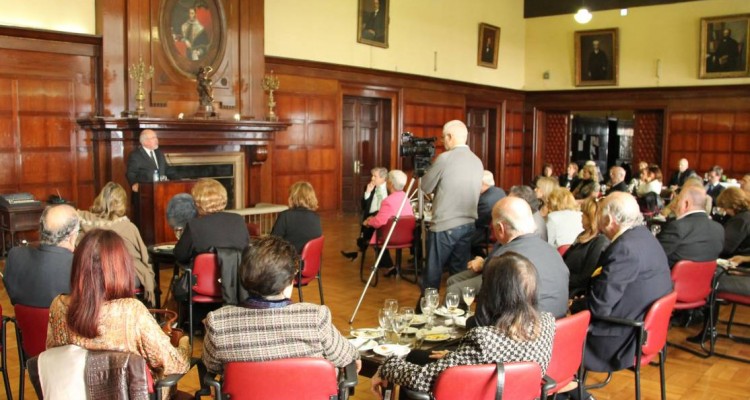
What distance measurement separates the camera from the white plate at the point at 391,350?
294 centimetres

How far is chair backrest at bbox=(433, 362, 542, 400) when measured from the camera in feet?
7.93

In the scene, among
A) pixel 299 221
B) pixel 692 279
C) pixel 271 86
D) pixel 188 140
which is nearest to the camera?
pixel 692 279

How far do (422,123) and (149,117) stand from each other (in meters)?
7.13

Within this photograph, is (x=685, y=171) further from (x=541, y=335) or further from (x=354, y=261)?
(x=541, y=335)

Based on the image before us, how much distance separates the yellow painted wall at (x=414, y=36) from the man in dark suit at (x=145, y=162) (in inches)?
137

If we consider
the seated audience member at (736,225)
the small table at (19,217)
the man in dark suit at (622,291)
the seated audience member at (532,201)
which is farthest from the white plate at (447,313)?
the small table at (19,217)

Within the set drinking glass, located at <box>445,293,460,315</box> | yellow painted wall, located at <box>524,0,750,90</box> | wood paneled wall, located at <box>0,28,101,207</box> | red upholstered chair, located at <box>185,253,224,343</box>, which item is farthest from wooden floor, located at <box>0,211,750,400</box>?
yellow painted wall, located at <box>524,0,750,90</box>

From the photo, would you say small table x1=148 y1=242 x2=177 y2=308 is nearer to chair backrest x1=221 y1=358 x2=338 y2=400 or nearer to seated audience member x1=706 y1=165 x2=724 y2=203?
chair backrest x1=221 y1=358 x2=338 y2=400

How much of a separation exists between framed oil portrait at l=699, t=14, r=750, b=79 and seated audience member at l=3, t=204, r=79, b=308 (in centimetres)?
1487

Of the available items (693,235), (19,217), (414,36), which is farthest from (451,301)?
(414,36)

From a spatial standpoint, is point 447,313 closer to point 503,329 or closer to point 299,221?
point 503,329

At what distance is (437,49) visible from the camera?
588 inches

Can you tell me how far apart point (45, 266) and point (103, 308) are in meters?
1.20

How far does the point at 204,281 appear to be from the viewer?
4.82 meters
